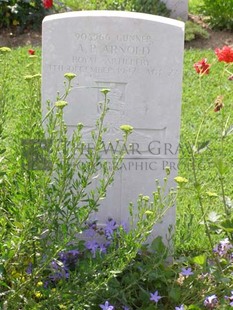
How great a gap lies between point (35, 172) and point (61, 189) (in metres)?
0.17

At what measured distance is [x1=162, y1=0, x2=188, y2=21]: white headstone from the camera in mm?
9352

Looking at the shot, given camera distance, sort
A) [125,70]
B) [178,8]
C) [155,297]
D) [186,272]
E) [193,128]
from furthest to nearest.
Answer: [178,8] < [193,128] < [125,70] < [186,272] < [155,297]

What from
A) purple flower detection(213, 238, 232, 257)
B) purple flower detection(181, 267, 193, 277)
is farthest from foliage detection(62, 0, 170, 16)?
purple flower detection(181, 267, 193, 277)

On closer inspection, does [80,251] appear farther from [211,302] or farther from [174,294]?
[211,302]

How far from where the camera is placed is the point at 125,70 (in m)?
4.29

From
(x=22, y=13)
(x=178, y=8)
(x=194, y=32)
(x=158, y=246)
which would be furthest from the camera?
(x=178, y=8)

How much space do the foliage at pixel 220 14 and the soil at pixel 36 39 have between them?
4.3 inches

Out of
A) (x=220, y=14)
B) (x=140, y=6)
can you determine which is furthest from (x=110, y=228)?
(x=220, y=14)

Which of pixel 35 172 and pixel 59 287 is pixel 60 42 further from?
pixel 59 287

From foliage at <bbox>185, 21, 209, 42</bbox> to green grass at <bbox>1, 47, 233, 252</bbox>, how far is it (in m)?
0.37

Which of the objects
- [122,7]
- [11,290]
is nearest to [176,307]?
[11,290]

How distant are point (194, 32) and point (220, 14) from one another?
0.56 m

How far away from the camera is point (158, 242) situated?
418 centimetres

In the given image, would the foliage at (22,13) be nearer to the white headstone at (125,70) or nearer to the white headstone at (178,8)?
the white headstone at (178,8)
